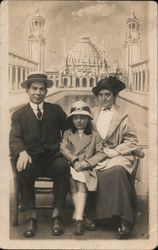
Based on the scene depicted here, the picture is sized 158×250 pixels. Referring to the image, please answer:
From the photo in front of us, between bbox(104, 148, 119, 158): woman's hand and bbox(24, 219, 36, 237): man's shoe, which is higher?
bbox(104, 148, 119, 158): woman's hand

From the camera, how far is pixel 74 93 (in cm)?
411

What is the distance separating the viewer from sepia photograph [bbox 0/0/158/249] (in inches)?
156

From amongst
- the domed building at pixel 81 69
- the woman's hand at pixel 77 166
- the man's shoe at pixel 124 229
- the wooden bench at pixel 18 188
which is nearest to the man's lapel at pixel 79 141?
the woman's hand at pixel 77 166

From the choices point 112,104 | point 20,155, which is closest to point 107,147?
point 112,104

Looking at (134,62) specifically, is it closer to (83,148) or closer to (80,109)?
(80,109)

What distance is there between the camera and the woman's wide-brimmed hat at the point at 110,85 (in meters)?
4.10

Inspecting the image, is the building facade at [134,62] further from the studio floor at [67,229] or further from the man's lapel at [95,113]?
the studio floor at [67,229]

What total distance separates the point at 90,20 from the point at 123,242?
2207 mm

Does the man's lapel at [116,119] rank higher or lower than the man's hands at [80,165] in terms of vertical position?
higher

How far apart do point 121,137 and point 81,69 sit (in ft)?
2.57

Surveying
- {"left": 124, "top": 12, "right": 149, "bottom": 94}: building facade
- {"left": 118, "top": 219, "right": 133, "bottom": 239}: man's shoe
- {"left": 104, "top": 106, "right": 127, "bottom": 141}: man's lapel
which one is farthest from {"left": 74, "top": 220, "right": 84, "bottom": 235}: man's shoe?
{"left": 124, "top": 12, "right": 149, "bottom": 94}: building facade

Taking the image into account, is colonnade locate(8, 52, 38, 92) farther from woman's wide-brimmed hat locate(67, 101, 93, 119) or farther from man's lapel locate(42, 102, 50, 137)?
woman's wide-brimmed hat locate(67, 101, 93, 119)

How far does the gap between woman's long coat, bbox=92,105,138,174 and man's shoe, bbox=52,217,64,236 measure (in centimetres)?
74

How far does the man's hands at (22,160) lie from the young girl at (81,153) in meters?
0.35
